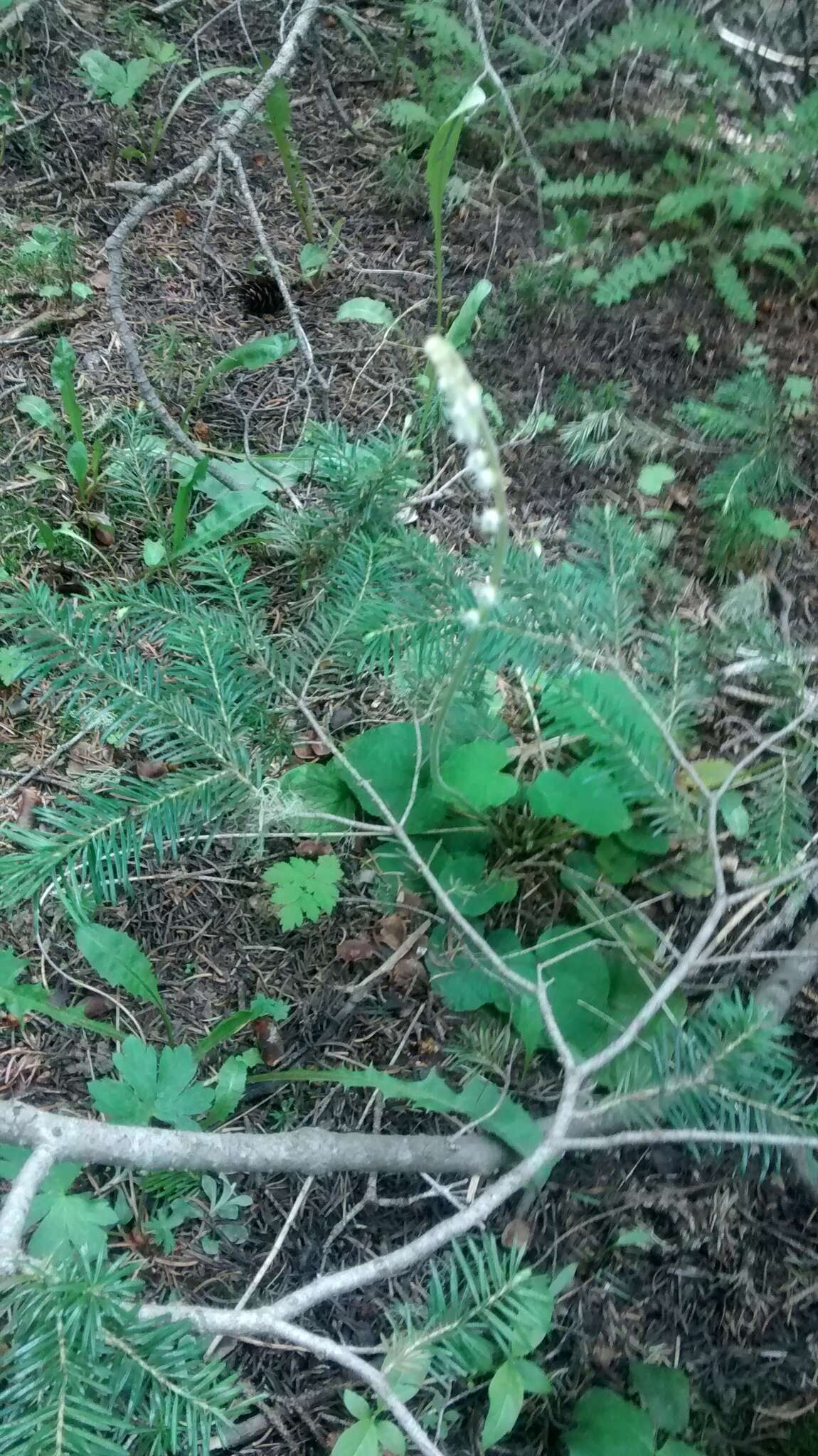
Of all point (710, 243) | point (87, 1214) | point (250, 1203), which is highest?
point (710, 243)

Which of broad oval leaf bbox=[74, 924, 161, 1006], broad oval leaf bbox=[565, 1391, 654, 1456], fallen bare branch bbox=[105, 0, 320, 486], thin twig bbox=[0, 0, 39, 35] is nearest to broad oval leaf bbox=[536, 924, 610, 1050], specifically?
broad oval leaf bbox=[565, 1391, 654, 1456]

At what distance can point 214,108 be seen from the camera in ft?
8.06

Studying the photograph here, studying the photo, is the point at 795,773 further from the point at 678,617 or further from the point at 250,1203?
the point at 250,1203

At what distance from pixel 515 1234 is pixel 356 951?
1.59ft

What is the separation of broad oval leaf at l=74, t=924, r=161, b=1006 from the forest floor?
0.10 meters

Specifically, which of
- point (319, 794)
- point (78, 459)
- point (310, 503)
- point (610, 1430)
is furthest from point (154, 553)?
point (610, 1430)

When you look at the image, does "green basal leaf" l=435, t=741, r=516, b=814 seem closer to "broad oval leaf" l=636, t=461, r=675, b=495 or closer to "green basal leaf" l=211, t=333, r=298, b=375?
"broad oval leaf" l=636, t=461, r=675, b=495

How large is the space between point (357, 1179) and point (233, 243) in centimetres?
221

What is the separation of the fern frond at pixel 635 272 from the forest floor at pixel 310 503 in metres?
0.07

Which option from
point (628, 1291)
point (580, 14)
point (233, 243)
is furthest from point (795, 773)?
point (580, 14)

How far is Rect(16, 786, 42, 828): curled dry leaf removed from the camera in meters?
1.60

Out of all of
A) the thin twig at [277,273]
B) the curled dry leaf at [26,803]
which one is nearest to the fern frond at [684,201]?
the thin twig at [277,273]

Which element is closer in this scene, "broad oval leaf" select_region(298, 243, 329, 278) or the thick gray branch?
the thick gray branch

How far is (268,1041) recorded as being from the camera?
1.44m
